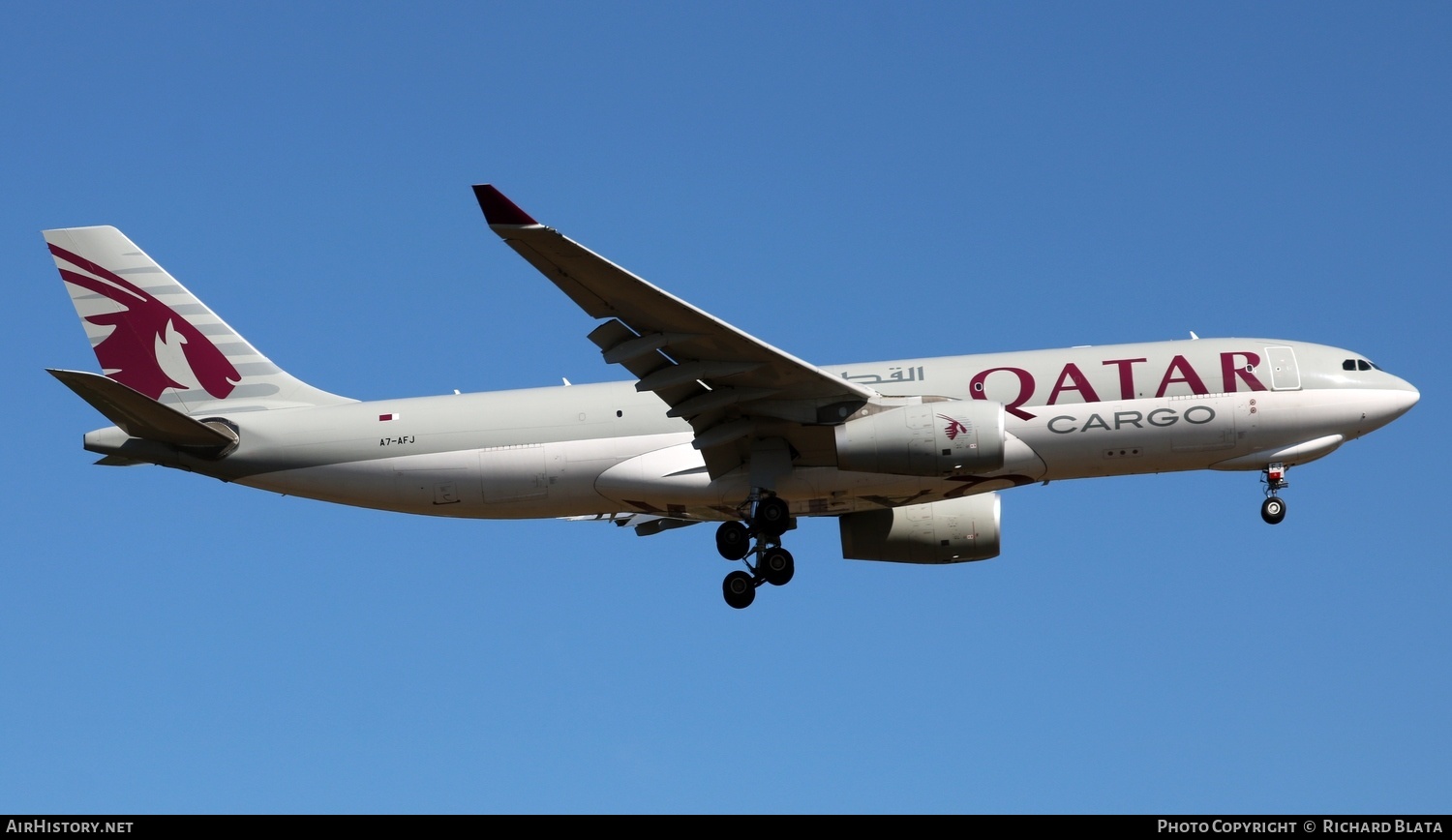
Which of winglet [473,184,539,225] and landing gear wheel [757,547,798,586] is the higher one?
winglet [473,184,539,225]

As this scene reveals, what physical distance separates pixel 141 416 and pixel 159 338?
448 centimetres

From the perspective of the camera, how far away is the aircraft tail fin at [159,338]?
3809cm

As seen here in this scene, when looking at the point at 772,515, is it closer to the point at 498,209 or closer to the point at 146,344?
the point at 498,209

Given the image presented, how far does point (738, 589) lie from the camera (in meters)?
36.0

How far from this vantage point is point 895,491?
35.7 meters

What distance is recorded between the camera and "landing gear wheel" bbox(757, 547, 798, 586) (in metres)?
35.9

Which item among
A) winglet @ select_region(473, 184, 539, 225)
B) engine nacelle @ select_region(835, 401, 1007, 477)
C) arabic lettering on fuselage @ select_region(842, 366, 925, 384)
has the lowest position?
engine nacelle @ select_region(835, 401, 1007, 477)

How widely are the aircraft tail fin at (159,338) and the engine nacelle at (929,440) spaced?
12586 mm

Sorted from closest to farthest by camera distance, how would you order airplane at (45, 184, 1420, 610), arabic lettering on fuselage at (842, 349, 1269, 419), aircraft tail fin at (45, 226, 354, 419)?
airplane at (45, 184, 1420, 610), arabic lettering on fuselage at (842, 349, 1269, 419), aircraft tail fin at (45, 226, 354, 419)

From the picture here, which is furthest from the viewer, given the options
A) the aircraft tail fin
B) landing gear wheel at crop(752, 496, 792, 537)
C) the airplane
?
the aircraft tail fin

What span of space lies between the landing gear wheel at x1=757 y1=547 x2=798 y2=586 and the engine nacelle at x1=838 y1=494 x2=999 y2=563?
10.4 ft

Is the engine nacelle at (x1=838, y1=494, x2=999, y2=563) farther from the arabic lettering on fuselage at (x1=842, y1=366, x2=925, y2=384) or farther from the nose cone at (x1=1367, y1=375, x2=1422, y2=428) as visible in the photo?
the nose cone at (x1=1367, y1=375, x2=1422, y2=428)

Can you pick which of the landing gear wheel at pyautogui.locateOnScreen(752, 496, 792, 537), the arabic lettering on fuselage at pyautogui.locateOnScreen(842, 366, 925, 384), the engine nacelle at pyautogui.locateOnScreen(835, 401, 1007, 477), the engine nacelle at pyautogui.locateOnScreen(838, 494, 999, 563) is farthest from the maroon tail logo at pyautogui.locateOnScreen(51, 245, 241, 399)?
the engine nacelle at pyautogui.locateOnScreen(838, 494, 999, 563)
